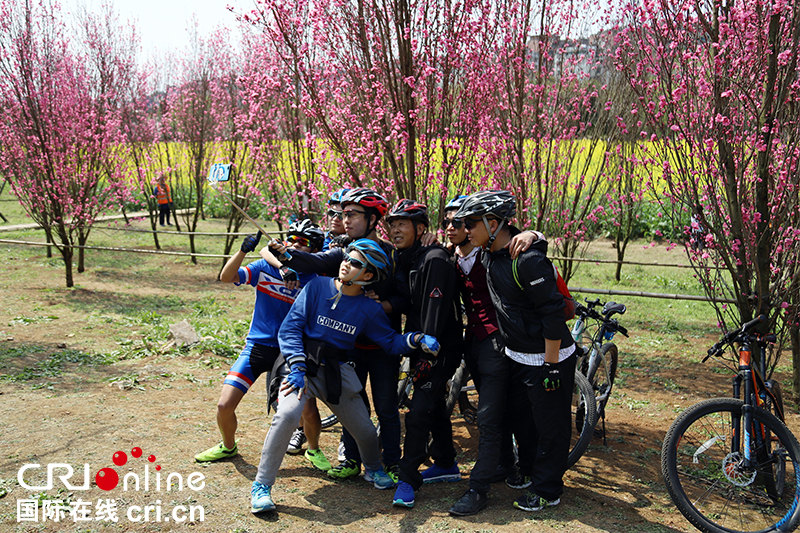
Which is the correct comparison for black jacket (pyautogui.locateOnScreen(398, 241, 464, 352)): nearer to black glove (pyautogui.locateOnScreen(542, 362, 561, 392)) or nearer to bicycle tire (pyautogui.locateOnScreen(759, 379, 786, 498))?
black glove (pyautogui.locateOnScreen(542, 362, 561, 392))

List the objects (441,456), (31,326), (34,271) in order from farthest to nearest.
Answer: (34,271), (31,326), (441,456)

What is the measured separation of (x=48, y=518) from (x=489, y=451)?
2.55 m

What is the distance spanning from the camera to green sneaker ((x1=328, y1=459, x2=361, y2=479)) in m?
4.32

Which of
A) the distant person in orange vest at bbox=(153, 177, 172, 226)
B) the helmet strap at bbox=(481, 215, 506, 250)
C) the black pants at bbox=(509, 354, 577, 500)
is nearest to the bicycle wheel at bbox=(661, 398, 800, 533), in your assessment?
the black pants at bbox=(509, 354, 577, 500)

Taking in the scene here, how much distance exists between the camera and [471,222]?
12.8ft

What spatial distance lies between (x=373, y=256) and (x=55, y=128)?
1063 centimetres

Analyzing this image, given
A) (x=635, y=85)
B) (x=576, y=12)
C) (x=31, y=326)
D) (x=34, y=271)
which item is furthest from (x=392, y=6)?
(x=34, y=271)

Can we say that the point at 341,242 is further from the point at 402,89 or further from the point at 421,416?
the point at 402,89

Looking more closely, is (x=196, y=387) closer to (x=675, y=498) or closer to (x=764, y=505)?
(x=675, y=498)

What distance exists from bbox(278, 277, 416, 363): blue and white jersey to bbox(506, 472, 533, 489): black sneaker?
1193 millimetres

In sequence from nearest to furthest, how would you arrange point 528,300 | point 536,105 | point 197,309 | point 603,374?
point 528,300 < point 603,374 < point 536,105 < point 197,309

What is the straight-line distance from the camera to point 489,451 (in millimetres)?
3863

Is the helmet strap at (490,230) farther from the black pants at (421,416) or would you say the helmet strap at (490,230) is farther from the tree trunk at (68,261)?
the tree trunk at (68,261)

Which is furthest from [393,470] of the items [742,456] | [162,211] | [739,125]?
[162,211]
